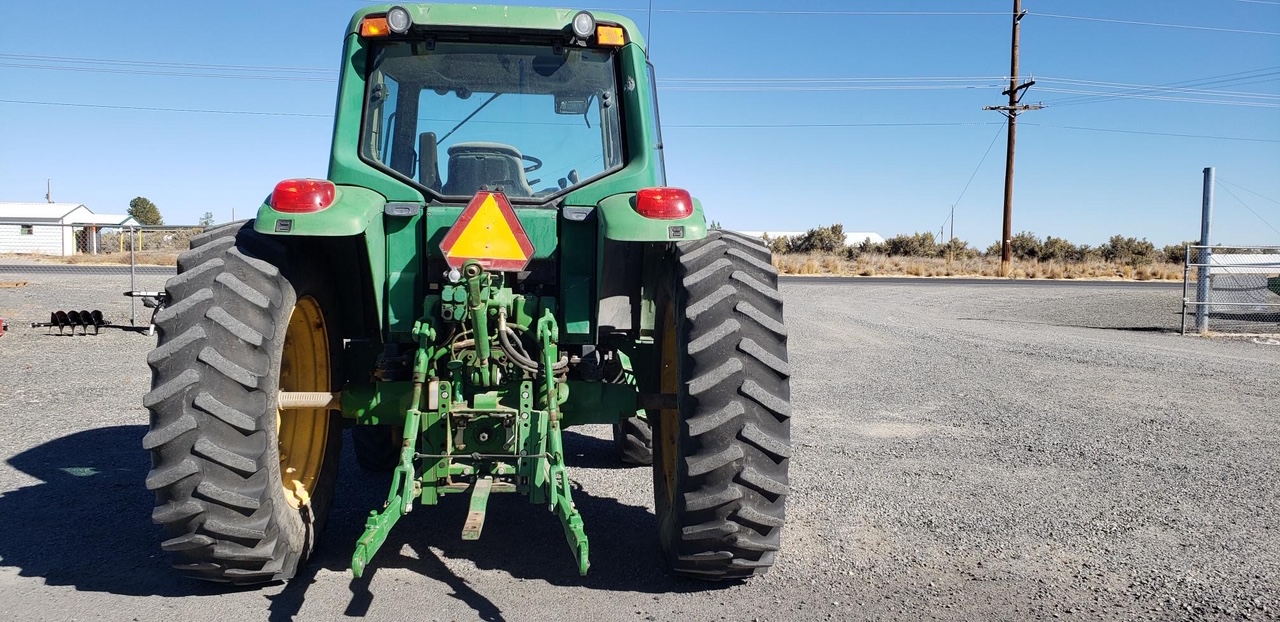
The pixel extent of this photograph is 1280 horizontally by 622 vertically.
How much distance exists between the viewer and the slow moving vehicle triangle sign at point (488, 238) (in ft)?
12.3

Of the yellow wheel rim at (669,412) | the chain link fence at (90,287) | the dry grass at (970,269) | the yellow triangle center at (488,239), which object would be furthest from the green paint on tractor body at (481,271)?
the dry grass at (970,269)

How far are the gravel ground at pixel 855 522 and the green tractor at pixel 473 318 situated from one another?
0.33m

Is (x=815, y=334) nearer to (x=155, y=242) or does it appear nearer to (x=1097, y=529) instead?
(x=1097, y=529)

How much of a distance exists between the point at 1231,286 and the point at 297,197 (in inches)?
714

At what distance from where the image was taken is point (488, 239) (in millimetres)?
3768

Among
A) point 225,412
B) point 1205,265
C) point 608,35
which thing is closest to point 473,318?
point 225,412

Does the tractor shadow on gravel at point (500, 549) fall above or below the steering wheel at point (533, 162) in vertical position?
below

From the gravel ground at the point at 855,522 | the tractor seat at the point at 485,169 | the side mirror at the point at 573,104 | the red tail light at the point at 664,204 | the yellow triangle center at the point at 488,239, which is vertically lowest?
the gravel ground at the point at 855,522

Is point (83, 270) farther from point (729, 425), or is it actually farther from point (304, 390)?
point (729, 425)

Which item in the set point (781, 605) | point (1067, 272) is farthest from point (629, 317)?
point (1067, 272)

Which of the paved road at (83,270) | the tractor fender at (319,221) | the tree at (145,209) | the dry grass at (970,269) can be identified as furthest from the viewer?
the tree at (145,209)

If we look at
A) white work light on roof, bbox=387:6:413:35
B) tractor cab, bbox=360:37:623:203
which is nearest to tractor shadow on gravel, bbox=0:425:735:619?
tractor cab, bbox=360:37:623:203

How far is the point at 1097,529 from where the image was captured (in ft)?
16.1

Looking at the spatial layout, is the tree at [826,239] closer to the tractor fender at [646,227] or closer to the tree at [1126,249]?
the tree at [1126,249]
